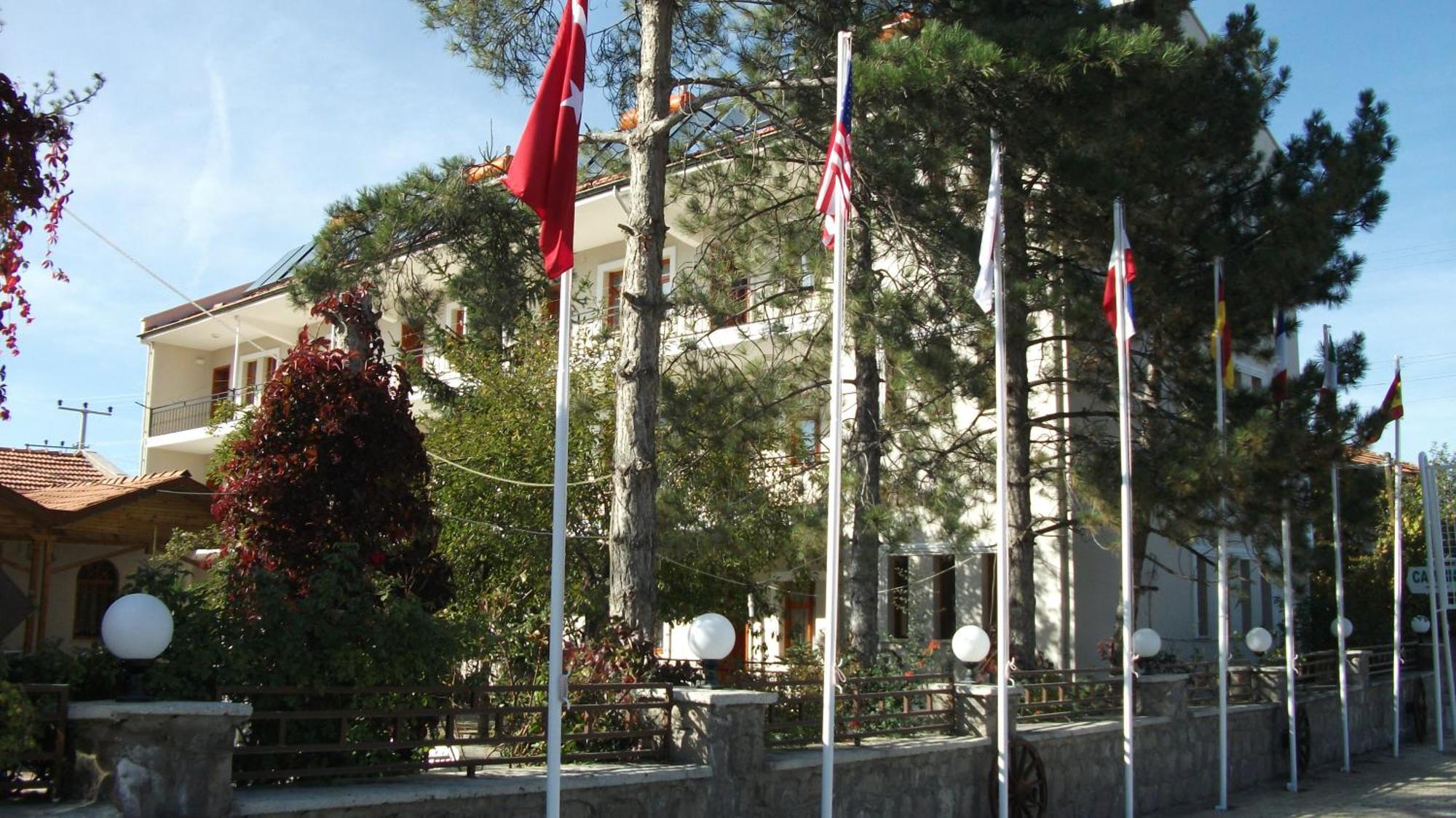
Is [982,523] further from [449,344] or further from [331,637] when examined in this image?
[331,637]

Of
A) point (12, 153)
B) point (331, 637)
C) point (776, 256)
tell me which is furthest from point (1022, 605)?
point (12, 153)

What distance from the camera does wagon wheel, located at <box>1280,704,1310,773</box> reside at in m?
16.1

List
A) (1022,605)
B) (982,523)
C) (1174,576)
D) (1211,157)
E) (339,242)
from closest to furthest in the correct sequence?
(339,242) → (1211,157) → (1022,605) → (982,523) → (1174,576)

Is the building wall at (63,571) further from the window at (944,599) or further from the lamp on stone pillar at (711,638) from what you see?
the lamp on stone pillar at (711,638)

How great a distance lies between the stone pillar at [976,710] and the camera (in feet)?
35.3

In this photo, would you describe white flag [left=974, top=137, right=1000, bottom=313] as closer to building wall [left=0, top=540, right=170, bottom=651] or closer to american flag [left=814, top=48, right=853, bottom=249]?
american flag [left=814, top=48, right=853, bottom=249]

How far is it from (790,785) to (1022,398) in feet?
26.7

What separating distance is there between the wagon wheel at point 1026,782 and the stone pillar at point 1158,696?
3.35 meters

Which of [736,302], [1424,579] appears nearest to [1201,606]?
[1424,579]

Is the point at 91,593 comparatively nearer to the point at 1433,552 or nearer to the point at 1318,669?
the point at 1318,669

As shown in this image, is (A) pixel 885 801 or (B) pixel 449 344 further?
(B) pixel 449 344

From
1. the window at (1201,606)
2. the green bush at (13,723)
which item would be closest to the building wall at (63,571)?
the green bush at (13,723)

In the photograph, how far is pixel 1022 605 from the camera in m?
16.0

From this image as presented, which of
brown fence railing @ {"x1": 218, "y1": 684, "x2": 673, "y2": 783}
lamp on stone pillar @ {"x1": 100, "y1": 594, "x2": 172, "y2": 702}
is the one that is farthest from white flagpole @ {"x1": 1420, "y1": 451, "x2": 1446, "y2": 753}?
lamp on stone pillar @ {"x1": 100, "y1": 594, "x2": 172, "y2": 702}
